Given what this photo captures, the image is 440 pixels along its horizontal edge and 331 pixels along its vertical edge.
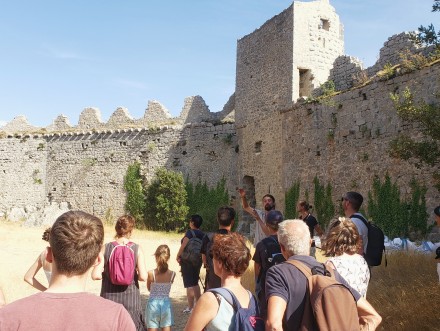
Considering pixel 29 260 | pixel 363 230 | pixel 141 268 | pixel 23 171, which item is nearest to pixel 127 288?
pixel 141 268

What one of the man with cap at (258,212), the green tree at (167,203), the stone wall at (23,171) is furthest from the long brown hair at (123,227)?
the stone wall at (23,171)

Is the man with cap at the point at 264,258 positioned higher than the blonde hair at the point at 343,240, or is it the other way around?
the blonde hair at the point at 343,240

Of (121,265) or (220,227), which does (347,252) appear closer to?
(220,227)

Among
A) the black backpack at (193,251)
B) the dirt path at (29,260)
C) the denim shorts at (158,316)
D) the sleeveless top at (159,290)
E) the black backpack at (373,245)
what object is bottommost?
the dirt path at (29,260)

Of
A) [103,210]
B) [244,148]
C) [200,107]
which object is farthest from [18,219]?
[244,148]

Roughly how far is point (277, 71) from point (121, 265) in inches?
571

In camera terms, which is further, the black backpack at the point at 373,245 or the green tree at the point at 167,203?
the green tree at the point at 167,203

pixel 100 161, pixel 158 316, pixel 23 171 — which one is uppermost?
pixel 100 161

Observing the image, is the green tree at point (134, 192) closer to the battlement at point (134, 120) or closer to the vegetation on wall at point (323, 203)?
the battlement at point (134, 120)

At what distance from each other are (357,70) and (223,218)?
11416 millimetres

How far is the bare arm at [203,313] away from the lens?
334cm

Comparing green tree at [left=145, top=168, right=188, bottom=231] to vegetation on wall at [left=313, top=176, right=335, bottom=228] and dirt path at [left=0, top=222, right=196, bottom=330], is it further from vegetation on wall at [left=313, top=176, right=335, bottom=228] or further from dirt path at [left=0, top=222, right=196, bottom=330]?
vegetation on wall at [left=313, top=176, right=335, bottom=228]

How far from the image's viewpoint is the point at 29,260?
1452 cm

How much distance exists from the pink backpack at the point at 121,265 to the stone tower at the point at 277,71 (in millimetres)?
13056
